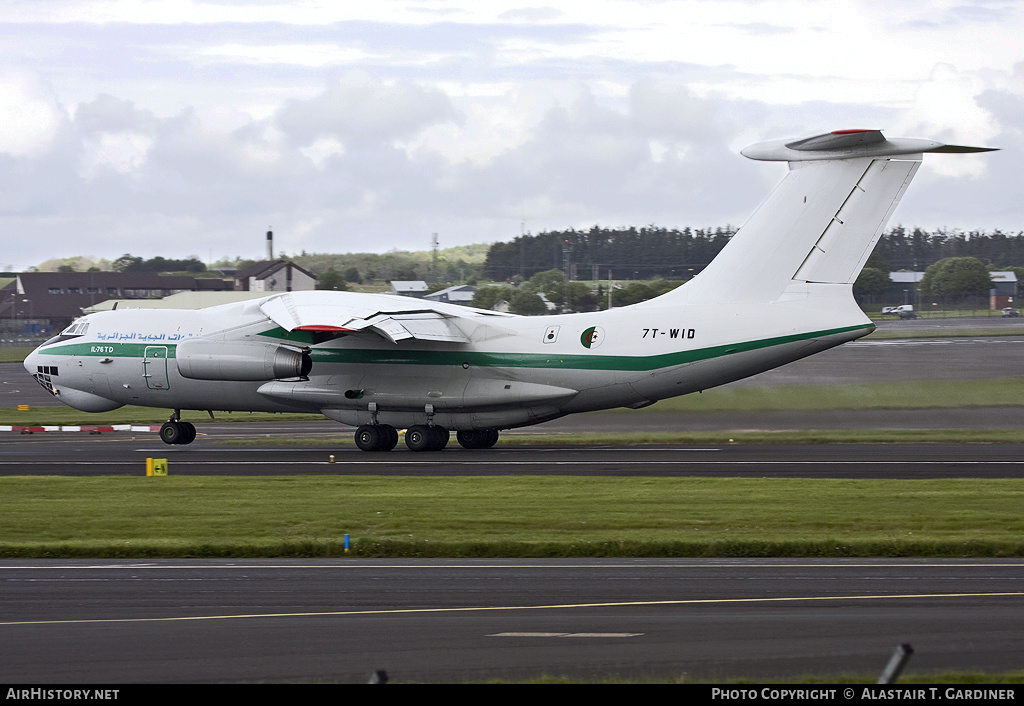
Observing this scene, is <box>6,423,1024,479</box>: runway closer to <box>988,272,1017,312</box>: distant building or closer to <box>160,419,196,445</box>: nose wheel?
<box>160,419,196,445</box>: nose wheel

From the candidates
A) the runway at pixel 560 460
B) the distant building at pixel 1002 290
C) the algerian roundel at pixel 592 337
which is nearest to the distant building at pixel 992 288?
the distant building at pixel 1002 290

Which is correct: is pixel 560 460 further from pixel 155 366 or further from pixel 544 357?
pixel 155 366

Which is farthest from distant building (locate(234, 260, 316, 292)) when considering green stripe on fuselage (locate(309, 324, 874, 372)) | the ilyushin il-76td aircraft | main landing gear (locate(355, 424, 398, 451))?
→ green stripe on fuselage (locate(309, 324, 874, 372))

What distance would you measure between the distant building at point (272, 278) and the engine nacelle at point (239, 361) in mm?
27659

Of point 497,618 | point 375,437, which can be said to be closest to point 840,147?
point 375,437

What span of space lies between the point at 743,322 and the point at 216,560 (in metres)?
16.4

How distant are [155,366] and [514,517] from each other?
60.7 feet

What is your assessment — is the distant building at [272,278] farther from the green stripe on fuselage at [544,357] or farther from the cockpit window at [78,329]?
the green stripe on fuselage at [544,357]

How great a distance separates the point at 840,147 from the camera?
86.5 ft

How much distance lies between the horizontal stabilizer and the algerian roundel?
19.9ft

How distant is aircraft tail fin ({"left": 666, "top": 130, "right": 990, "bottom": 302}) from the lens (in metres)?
26.2

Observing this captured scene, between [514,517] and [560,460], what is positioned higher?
[514,517]

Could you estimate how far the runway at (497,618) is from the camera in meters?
9.53

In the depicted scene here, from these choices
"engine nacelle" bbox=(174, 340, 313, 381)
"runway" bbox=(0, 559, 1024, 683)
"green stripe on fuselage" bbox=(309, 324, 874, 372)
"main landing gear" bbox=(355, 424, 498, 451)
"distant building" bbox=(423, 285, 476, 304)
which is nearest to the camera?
"runway" bbox=(0, 559, 1024, 683)
